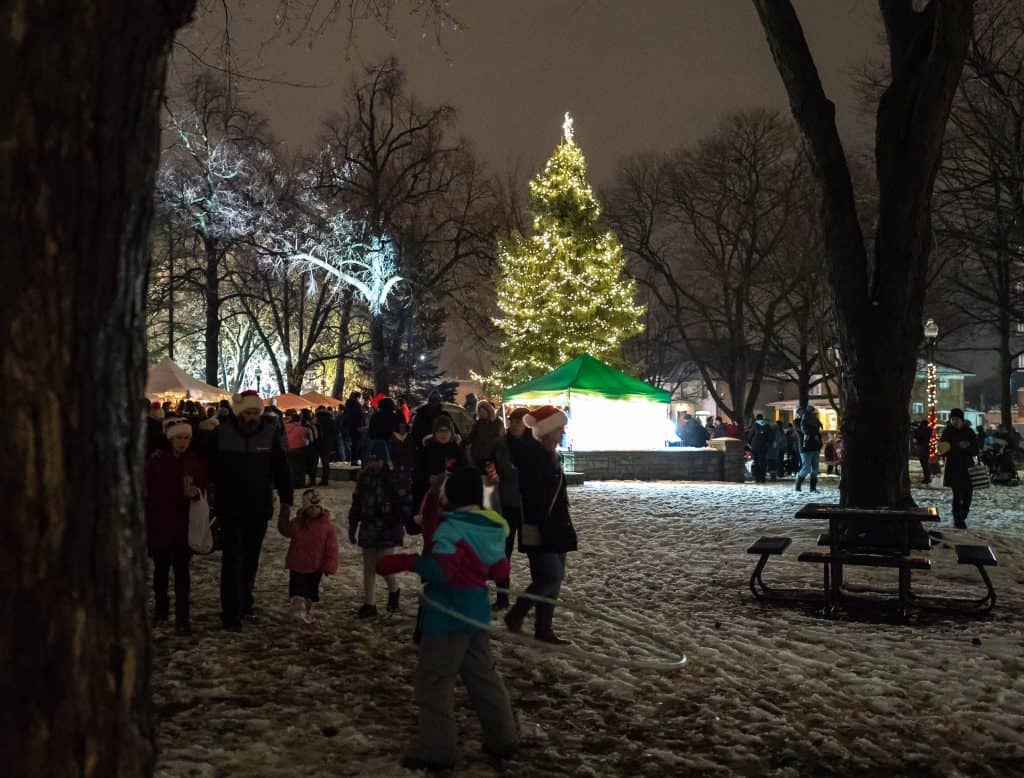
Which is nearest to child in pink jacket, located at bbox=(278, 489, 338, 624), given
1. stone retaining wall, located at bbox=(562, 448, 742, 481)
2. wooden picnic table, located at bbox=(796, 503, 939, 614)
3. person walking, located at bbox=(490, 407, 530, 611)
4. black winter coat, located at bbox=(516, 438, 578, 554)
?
person walking, located at bbox=(490, 407, 530, 611)

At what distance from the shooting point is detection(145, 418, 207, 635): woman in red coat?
27.2 feet

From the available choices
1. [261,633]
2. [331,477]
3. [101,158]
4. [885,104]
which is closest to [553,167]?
[331,477]

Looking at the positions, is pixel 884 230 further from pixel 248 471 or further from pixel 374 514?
pixel 248 471

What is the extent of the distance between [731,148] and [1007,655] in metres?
39.7

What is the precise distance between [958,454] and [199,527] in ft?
39.2

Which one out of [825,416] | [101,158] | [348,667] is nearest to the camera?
[101,158]

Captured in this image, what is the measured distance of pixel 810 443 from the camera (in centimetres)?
2214

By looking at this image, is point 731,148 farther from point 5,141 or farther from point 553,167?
point 5,141

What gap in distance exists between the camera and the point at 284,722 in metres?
5.90

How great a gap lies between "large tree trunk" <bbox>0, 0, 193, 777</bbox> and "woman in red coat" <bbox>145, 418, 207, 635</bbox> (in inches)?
209

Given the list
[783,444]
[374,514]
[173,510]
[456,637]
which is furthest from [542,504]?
[783,444]

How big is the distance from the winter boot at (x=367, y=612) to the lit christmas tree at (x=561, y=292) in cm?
3387

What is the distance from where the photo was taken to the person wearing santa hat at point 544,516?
795 centimetres

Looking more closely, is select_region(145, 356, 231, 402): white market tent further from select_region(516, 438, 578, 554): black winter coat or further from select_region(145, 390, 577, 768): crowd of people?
select_region(516, 438, 578, 554): black winter coat
